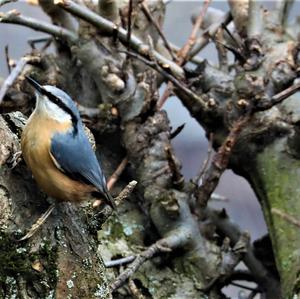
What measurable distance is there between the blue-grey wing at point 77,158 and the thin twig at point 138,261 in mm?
509

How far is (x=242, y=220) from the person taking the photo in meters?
3.39

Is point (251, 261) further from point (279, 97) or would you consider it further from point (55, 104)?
point (55, 104)

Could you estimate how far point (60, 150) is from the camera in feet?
5.86

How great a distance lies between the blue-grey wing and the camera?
5.86 ft

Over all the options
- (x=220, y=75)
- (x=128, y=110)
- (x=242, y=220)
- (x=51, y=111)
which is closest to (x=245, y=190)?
(x=242, y=220)

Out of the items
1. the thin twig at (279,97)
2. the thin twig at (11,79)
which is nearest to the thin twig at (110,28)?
the thin twig at (11,79)

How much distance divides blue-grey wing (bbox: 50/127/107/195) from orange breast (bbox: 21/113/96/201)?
0.02 m

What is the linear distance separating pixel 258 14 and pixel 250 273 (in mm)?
1098

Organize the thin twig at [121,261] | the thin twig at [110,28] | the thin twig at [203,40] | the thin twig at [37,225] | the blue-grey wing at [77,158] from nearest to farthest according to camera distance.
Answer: the thin twig at [37,225] < the blue-grey wing at [77,158] < the thin twig at [121,261] < the thin twig at [110,28] < the thin twig at [203,40]

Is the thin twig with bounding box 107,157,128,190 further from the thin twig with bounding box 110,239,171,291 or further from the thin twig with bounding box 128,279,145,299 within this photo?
the thin twig with bounding box 128,279,145,299

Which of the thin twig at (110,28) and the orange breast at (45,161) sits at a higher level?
the thin twig at (110,28)

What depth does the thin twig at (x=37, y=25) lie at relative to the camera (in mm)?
2703

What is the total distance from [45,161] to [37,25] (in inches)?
47.4

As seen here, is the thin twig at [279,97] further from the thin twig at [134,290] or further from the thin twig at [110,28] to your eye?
the thin twig at [134,290]
